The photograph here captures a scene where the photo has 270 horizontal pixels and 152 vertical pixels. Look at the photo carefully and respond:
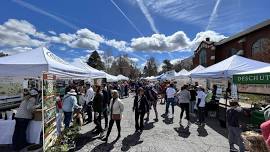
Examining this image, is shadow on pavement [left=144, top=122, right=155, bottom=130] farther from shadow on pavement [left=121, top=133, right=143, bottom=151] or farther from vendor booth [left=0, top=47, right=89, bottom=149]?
vendor booth [left=0, top=47, right=89, bottom=149]

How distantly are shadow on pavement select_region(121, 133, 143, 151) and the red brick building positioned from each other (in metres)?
21.1

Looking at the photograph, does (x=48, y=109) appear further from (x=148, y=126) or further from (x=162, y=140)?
(x=148, y=126)

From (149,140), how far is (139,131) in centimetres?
137

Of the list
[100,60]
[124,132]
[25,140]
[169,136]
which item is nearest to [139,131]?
[124,132]

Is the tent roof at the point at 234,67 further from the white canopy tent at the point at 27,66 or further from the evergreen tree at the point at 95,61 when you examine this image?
the evergreen tree at the point at 95,61

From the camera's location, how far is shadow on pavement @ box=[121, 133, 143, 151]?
7.62 metres

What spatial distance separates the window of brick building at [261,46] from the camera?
25.7 metres

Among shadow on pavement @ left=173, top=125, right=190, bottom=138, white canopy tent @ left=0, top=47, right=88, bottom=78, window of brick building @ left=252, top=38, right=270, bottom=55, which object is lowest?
shadow on pavement @ left=173, top=125, right=190, bottom=138

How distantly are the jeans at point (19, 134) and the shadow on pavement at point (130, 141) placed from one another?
3.06m

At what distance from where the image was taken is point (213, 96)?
13367 mm

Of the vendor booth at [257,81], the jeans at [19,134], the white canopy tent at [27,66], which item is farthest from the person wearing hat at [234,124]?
the jeans at [19,134]

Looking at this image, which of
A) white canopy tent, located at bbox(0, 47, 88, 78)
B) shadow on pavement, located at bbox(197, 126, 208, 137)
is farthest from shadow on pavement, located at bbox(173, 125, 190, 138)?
white canopy tent, located at bbox(0, 47, 88, 78)

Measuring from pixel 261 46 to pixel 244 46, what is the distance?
149 inches

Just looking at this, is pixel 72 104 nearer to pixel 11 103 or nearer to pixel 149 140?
pixel 149 140
